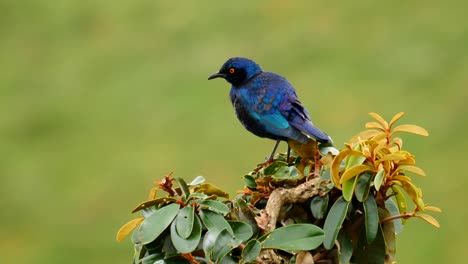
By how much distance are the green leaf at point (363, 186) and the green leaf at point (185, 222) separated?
40 centimetres

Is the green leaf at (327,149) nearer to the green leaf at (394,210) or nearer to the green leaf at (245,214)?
the green leaf at (394,210)

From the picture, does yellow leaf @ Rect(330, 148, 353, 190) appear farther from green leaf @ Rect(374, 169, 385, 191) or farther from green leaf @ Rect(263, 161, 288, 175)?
green leaf @ Rect(263, 161, 288, 175)

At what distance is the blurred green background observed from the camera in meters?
6.86

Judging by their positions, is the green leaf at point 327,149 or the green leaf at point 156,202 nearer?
the green leaf at point 156,202

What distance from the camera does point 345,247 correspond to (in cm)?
209

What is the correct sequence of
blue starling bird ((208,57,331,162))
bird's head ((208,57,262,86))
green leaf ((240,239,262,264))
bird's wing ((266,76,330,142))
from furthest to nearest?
1. bird's head ((208,57,262,86))
2. blue starling bird ((208,57,331,162))
3. bird's wing ((266,76,330,142))
4. green leaf ((240,239,262,264))

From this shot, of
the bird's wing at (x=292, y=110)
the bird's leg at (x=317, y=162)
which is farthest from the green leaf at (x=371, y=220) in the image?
the bird's wing at (x=292, y=110)

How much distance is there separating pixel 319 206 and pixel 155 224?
0.42 meters

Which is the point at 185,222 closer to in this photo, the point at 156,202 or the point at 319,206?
the point at 156,202

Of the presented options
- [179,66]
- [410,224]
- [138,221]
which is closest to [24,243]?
[179,66]

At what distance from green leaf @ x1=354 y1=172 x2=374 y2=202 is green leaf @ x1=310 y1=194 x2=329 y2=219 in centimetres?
10

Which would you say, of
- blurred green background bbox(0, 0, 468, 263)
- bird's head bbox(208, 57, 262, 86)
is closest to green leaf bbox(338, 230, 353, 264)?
bird's head bbox(208, 57, 262, 86)

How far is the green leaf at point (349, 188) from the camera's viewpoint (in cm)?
202

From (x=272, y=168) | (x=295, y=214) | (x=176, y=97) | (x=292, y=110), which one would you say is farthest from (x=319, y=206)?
(x=176, y=97)
